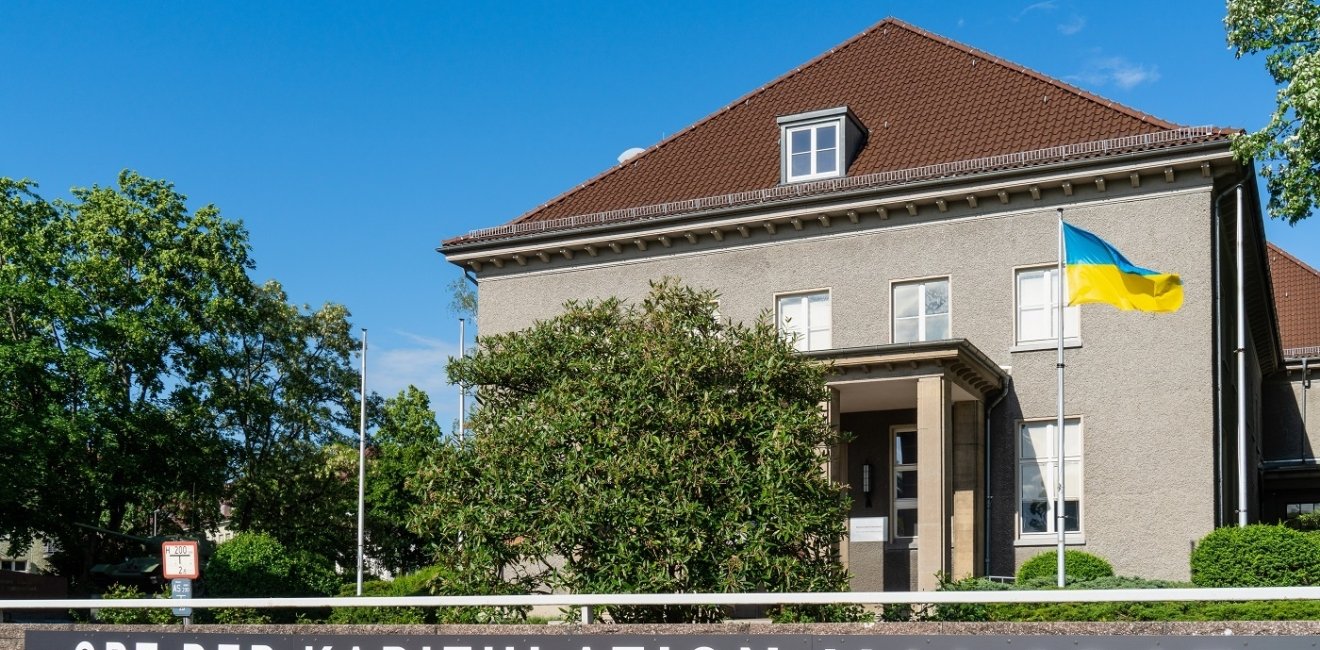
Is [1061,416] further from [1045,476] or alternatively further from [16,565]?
[16,565]

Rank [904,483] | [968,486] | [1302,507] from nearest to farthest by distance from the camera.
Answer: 1. [968,486]
2. [904,483]
3. [1302,507]

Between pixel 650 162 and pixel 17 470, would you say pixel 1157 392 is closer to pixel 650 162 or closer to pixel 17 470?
pixel 650 162

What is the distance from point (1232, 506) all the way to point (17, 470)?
29.6 m

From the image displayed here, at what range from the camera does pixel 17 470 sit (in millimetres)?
35562

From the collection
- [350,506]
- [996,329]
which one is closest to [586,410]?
[996,329]

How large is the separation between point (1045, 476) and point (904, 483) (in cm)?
253

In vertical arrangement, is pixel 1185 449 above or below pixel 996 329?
below

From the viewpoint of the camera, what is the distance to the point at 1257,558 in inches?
776

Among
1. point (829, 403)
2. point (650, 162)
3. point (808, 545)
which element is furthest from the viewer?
point (650, 162)

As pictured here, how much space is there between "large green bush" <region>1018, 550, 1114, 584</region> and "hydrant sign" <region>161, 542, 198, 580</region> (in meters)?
13.0

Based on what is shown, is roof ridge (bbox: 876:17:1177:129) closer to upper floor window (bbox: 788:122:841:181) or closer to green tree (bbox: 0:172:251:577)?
upper floor window (bbox: 788:122:841:181)

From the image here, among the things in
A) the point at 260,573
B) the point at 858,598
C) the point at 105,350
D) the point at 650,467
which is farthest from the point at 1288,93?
the point at 105,350

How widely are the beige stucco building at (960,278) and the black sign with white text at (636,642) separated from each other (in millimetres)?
11361

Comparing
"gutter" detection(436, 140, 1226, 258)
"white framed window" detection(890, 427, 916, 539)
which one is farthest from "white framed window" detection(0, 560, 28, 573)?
"white framed window" detection(890, 427, 916, 539)
